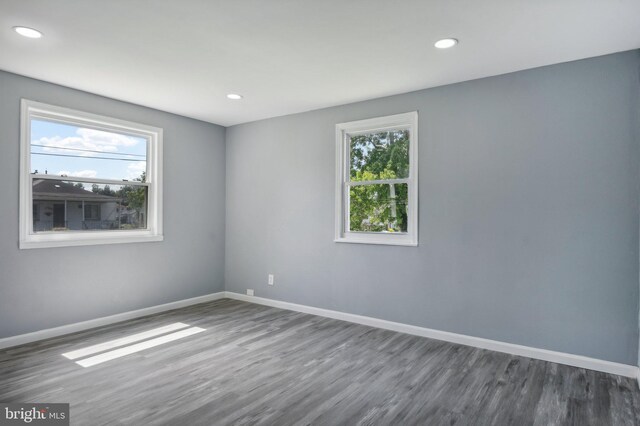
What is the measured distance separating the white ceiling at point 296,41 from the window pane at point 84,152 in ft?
1.69

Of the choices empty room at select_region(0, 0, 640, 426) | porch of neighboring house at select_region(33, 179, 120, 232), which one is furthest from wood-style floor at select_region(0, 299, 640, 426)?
porch of neighboring house at select_region(33, 179, 120, 232)

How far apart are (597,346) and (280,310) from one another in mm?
3279

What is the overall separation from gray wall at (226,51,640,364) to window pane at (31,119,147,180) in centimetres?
218

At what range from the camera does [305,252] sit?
4.72 metres

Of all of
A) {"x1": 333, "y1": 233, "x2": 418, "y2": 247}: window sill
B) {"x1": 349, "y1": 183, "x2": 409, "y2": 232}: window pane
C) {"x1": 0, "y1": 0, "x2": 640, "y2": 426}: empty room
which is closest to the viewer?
{"x1": 0, "y1": 0, "x2": 640, "y2": 426}: empty room

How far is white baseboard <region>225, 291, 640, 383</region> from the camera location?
2949mm

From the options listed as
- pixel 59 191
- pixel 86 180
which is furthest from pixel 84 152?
pixel 59 191

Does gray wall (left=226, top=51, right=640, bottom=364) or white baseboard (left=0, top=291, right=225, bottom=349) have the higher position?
gray wall (left=226, top=51, right=640, bottom=364)

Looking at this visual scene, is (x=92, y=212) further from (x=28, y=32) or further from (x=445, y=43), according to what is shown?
(x=445, y=43)

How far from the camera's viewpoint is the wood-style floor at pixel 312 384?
2324 mm

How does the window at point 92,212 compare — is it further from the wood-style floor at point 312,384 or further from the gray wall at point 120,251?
the wood-style floor at point 312,384

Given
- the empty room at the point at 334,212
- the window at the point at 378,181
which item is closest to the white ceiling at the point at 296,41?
the empty room at the point at 334,212

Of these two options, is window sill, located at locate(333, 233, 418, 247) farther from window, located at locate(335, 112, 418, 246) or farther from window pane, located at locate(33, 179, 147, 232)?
window pane, located at locate(33, 179, 147, 232)

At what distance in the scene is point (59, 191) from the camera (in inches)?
153
